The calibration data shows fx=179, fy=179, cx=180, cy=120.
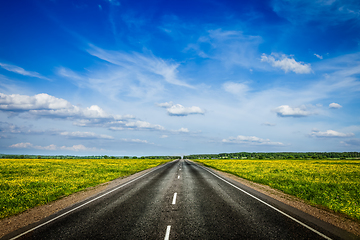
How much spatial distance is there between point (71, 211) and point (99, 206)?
117cm

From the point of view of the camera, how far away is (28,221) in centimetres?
729

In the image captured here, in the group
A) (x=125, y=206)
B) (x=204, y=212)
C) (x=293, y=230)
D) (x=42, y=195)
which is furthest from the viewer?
(x=42, y=195)

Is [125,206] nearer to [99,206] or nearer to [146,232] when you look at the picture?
[99,206]

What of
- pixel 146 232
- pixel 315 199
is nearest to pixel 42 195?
pixel 146 232

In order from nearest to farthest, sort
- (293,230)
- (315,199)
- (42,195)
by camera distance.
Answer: (293,230) < (315,199) < (42,195)

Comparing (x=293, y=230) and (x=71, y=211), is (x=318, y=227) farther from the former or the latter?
(x=71, y=211)

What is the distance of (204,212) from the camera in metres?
7.71

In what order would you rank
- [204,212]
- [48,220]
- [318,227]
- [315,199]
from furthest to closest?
[315,199], [204,212], [48,220], [318,227]

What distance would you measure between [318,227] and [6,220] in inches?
485

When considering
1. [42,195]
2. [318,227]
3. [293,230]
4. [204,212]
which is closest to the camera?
[293,230]

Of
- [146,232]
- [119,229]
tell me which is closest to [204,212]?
[146,232]

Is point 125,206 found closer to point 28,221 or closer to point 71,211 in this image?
point 71,211

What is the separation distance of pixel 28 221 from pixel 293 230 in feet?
32.9

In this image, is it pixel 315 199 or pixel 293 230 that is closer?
pixel 293 230
